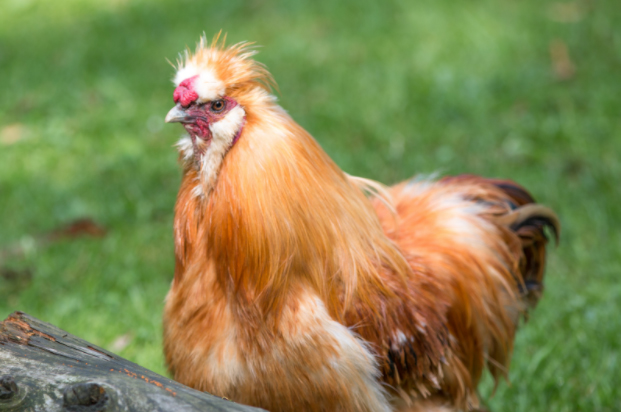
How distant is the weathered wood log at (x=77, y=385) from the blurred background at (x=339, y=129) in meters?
2.10

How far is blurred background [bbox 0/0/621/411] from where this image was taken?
4.55m

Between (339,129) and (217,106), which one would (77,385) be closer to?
(217,106)

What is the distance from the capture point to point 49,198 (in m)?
5.84

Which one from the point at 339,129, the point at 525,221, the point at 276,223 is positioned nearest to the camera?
the point at 276,223

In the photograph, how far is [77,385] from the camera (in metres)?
1.93

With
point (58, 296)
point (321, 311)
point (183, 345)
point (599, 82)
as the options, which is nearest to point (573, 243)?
point (599, 82)

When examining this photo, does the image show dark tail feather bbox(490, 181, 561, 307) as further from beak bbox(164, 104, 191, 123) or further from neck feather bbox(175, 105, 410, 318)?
beak bbox(164, 104, 191, 123)

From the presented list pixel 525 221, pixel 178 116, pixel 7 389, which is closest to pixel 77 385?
pixel 7 389

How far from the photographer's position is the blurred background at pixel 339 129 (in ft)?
14.9

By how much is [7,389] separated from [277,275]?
1.02 m

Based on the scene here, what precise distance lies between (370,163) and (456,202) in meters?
2.76

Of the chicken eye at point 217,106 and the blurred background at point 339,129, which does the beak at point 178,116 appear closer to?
the chicken eye at point 217,106

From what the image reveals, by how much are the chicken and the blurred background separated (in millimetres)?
1476

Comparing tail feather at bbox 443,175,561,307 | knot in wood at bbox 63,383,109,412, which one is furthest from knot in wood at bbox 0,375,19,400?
tail feather at bbox 443,175,561,307
